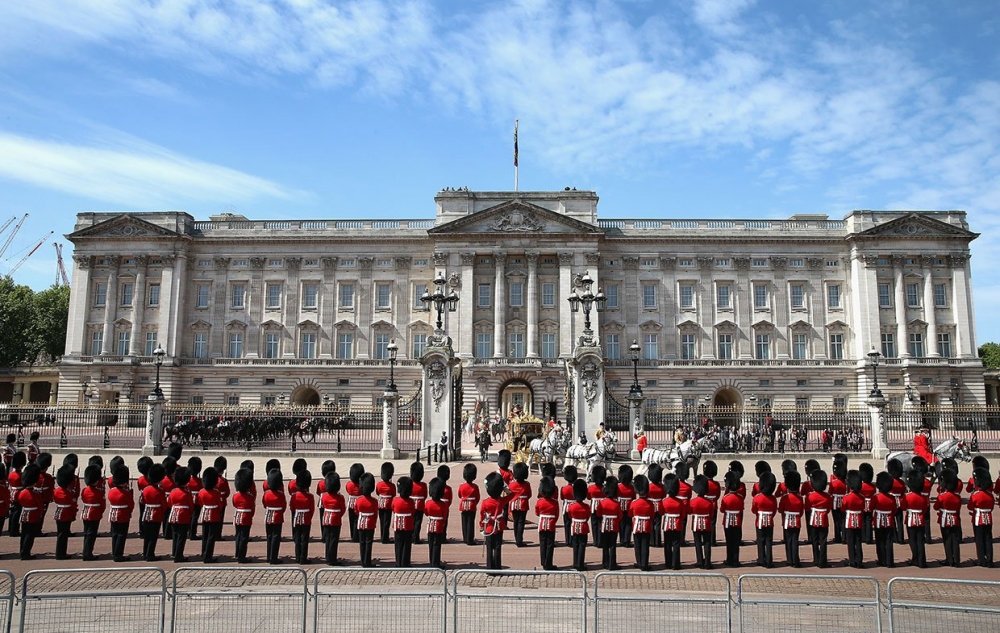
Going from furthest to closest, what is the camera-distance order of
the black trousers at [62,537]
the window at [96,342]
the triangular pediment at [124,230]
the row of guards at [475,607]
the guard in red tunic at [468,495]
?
the window at [96,342], the triangular pediment at [124,230], the guard in red tunic at [468,495], the black trousers at [62,537], the row of guards at [475,607]

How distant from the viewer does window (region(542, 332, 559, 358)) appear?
176 ft

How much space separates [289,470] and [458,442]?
7940 mm

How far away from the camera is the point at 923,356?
53.0 m

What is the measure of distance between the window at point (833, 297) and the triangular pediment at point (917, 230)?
172 inches

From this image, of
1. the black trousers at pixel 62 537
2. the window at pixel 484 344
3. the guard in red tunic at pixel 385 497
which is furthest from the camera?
the window at pixel 484 344

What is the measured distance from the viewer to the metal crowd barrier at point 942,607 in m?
6.19

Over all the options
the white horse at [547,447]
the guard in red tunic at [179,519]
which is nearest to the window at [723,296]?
the white horse at [547,447]

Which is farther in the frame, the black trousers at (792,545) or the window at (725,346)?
the window at (725,346)

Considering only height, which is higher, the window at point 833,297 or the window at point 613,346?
the window at point 833,297

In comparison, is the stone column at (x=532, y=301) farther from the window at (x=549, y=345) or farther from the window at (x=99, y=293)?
the window at (x=99, y=293)

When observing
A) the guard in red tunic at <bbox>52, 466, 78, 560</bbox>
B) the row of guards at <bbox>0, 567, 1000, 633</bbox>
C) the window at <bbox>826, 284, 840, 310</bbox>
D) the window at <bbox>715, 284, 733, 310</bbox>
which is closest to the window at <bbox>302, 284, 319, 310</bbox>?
the window at <bbox>715, 284, 733, 310</bbox>

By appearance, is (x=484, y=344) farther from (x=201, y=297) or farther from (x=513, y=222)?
(x=201, y=297)

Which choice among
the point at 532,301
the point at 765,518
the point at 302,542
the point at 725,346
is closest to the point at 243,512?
the point at 302,542

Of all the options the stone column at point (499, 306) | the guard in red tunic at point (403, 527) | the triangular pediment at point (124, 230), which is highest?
the triangular pediment at point (124, 230)
